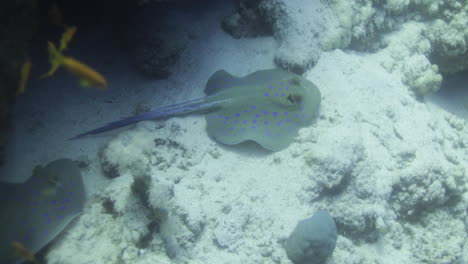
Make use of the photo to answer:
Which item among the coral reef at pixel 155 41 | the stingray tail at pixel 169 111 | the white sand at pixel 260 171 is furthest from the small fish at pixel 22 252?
the coral reef at pixel 155 41

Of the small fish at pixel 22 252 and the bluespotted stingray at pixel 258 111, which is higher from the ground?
the bluespotted stingray at pixel 258 111

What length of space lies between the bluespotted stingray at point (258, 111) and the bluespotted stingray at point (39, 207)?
1159mm

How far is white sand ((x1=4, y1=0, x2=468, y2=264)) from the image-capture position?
3770 mm

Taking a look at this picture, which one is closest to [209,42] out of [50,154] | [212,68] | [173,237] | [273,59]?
[212,68]

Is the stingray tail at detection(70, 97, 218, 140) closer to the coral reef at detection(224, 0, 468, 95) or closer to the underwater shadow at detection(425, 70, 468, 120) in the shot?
the coral reef at detection(224, 0, 468, 95)

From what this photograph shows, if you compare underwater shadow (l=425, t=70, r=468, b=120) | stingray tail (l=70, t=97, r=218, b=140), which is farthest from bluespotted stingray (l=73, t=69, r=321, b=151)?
underwater shadow (l=425, t=70, r=468, b=120)

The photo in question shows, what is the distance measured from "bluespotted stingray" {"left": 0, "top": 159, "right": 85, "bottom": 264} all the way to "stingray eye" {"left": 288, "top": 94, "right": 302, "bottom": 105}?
3.26 meters

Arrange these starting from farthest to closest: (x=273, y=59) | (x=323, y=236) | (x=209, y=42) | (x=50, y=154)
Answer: (x=209, y=42)
(x=273, y=59)
(x=50, y=154)
(x=323, y=236)

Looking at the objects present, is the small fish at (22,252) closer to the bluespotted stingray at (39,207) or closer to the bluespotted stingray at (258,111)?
the bluespotted stingray at (39,207)

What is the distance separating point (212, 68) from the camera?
574cm

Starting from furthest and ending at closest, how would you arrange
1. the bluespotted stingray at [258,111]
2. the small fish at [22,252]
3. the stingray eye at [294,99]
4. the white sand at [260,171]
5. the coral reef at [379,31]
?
the coral reef at [379,31] < the stingray eye at [294,99] < the bluespotted stingray at [258,111] < the white sand at [260,171] < the small fish at [22,252]

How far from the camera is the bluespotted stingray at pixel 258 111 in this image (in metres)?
4.59

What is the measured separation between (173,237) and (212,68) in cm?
331

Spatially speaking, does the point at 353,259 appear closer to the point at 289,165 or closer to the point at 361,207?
the point at 361,207
